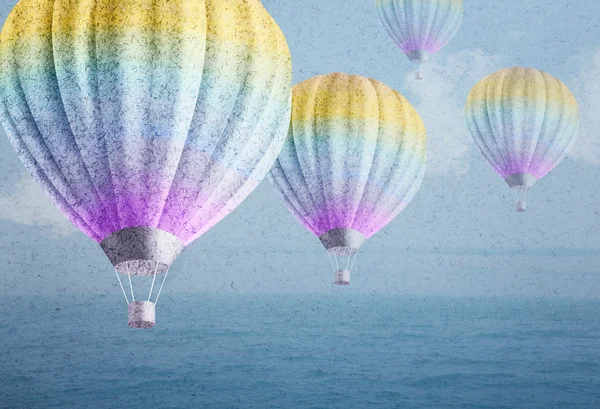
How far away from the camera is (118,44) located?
502cm

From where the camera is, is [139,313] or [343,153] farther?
[343,153]

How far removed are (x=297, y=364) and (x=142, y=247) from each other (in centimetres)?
1620

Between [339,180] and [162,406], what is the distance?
1047 cm

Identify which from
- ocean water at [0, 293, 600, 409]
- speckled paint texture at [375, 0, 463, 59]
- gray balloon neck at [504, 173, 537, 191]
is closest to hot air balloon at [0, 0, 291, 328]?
gray balloon neck at [504, 173, 537, 191]

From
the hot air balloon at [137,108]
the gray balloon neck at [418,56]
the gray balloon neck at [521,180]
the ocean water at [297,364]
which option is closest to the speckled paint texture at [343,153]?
the hot air balloon at [137,108]

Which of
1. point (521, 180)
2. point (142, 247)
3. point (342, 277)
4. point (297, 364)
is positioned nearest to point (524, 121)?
point (521, 180)

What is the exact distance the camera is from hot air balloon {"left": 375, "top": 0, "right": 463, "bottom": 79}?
10242 millimetres

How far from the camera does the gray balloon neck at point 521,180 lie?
31.3 ft

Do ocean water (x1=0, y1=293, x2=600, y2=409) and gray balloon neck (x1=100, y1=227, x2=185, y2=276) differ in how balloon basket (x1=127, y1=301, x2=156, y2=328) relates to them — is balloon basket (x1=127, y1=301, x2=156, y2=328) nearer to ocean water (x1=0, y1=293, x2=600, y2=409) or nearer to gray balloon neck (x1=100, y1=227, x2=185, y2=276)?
gray balloon neck (x1=100, y1=227, x2=185, y2=276)

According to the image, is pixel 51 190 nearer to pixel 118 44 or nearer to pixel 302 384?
pixel 118 44

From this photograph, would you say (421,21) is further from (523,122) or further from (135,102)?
(135,102)

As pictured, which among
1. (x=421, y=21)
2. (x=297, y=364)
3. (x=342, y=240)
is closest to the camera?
(x=342, y=240)

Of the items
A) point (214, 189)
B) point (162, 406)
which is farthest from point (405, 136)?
point (162, 406)

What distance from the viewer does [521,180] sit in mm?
9547
